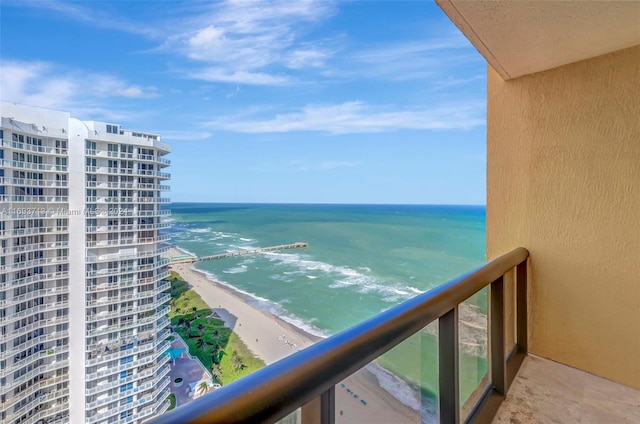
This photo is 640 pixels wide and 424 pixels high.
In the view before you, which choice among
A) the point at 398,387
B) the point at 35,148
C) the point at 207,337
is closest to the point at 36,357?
the point at 35,148

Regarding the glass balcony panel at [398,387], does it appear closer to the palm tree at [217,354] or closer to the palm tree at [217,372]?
the palm tree at [217,372]

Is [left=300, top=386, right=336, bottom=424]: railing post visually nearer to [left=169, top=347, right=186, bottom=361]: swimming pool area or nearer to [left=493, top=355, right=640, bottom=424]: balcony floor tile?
[left=493, top=355, right=640, bottom=424]: balcony floor tile

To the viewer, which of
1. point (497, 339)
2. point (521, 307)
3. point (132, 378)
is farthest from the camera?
point (132, 378)

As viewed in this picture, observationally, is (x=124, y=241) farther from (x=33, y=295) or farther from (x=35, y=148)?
(x=35, y=148)

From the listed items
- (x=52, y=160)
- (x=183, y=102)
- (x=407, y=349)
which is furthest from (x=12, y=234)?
(x=183, y=102)

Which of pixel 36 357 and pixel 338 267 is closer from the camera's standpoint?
pixel 36 357

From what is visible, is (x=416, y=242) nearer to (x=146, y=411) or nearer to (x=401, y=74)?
(x=401, y=74)
